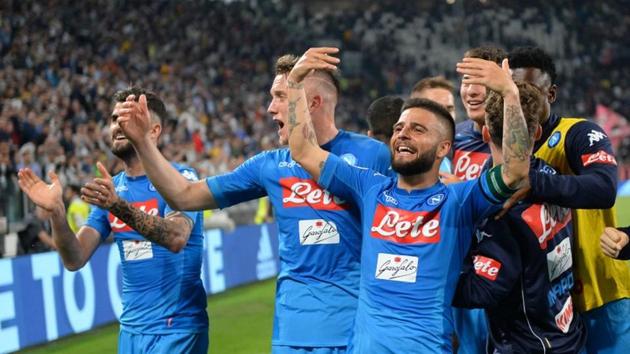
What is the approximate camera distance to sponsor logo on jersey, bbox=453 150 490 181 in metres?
5.79

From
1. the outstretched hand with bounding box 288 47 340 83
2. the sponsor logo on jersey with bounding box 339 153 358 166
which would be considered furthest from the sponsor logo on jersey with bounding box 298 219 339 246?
the outstretched hand with bounding box 288 47 340 83

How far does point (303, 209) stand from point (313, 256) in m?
0.25

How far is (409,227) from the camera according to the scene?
13.5 ft

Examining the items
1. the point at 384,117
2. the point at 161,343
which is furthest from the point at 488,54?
the point at 161,343

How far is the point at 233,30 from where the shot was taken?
33.7 metres

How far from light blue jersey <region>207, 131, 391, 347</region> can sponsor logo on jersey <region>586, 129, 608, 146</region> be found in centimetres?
110

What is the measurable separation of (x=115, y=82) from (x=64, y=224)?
1662 cm

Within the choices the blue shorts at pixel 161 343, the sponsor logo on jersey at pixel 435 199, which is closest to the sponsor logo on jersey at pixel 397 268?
the sponsor logo on jersey at pixel 435 199

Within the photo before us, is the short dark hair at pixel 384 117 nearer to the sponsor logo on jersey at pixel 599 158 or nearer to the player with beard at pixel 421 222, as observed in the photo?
the player with beard at pixel 421 222

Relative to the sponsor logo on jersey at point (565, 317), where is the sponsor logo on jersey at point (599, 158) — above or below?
above

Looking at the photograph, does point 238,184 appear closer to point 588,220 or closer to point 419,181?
point 419,181

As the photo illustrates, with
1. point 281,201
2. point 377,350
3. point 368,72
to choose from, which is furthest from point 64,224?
point 368,72

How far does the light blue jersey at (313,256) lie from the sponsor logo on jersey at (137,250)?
0.88 metres

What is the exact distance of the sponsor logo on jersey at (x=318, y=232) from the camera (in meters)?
4.64
